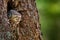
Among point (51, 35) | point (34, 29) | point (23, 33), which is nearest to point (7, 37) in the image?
point (23, 33)

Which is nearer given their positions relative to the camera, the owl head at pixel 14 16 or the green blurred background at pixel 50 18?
the owl head at pixel 14 16

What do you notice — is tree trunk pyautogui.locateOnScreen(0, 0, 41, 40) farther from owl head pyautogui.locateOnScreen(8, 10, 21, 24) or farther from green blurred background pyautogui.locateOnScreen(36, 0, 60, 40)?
green blurred background pyautogui.locateOnScreen(36, 0, 60, 40)

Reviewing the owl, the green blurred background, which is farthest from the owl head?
the green blurred background

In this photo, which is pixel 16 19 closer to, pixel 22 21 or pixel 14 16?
pixel 14 16

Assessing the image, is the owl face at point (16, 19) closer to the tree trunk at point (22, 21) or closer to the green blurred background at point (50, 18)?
the tree trunk at point (22, 21)

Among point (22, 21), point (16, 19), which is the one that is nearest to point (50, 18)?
point (22, 21)

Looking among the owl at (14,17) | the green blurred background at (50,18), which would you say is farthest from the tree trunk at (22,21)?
the green blurred background at (50,18)
